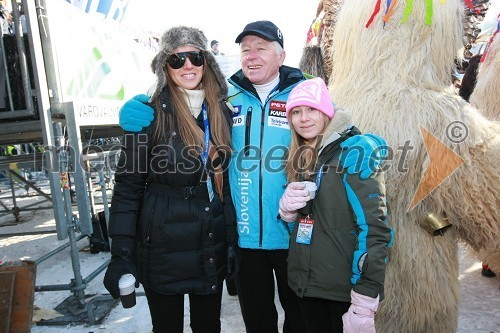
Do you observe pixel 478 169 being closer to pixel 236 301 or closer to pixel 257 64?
pixel 257 64

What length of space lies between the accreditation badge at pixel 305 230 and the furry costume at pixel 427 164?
51 centimetres

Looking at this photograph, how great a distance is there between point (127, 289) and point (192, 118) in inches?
34.2

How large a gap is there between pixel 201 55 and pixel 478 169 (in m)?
1.56

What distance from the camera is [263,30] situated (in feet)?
6.58

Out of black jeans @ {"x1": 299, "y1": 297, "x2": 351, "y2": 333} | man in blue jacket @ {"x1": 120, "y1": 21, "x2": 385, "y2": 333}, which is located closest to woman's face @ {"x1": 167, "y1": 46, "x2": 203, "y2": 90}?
man in blue jacket @ {"x1": 120, "y1": 21, "x2": 385, "y2": 333}

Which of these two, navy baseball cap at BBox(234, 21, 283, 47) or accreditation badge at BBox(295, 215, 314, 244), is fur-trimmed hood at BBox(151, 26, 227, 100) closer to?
navy baseball cap at BBox(234, 21, 283, 47)

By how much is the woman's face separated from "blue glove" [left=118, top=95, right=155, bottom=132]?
0.22 metres

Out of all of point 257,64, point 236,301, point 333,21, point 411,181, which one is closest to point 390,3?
point 333,21

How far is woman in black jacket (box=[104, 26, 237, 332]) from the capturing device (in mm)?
1743

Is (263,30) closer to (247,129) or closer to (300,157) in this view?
(247,129)

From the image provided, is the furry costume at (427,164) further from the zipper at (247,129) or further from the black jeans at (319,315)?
the zipper at (247,129)

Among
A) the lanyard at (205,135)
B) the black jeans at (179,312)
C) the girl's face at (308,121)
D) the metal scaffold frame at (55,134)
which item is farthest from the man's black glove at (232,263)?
the metal scaffold frame at (55,134)

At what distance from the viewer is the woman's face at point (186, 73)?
1.86m

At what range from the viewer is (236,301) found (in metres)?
3.40
